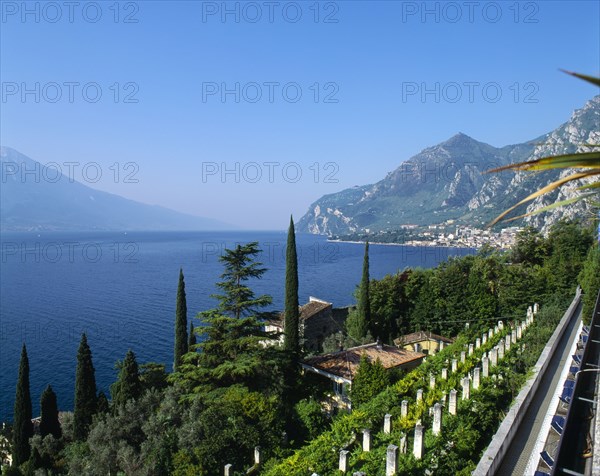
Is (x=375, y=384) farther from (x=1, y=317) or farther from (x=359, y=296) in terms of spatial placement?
(x=1, y=317)

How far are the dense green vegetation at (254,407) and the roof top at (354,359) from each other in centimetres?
88

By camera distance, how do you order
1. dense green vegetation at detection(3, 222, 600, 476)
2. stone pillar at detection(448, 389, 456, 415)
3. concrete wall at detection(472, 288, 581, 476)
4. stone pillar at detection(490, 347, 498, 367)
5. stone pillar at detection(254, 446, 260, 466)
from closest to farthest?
1. concrete wall at detection(472, 288, 581, 476)
2. dense green vegetation at detection(3, 222, 600, 476)
3. stone pillar at detection(448, 389, 456, 415)
4. stone pillar at detection(254, 446, 260, 466)
5. stone pillar at detection(490, 347, 498, 367)

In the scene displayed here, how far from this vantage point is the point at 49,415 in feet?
60.0

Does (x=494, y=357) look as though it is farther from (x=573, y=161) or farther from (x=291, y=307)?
(x=573, y=161)

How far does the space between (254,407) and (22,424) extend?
1130 cm

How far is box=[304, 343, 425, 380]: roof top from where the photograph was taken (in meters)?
18.0

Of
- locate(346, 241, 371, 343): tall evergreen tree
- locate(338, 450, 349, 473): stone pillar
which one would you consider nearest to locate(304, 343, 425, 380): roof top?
locate(346, 241, 371, 343): tall evergreen tree

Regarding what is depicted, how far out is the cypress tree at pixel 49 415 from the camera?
17891 mm

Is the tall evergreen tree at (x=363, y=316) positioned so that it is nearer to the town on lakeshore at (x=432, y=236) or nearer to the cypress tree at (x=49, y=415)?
the cypress tree at (x=49, y=415)

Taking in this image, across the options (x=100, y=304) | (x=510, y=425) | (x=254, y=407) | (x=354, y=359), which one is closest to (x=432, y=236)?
(x=100, y=304)

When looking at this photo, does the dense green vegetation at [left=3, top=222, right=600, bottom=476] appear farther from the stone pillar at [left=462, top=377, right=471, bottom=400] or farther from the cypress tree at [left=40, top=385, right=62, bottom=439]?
the stone pillar at [left=462, top=377, right=471, bottom=400]

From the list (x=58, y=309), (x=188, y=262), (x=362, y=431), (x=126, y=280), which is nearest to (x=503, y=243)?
(x=188, y=262)

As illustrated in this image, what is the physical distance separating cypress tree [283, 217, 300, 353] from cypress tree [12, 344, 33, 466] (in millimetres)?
11114

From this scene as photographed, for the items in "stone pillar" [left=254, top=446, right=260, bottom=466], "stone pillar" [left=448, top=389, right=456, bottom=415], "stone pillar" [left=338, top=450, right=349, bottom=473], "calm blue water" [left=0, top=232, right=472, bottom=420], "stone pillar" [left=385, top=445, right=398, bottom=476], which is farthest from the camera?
"calm blue water" [left=0, top=232, right=472, bottom=420]
